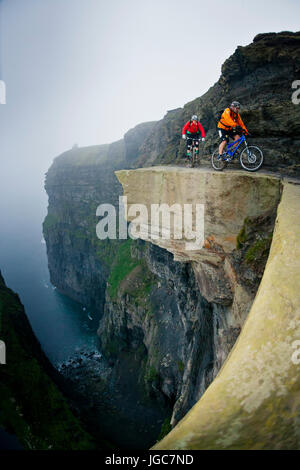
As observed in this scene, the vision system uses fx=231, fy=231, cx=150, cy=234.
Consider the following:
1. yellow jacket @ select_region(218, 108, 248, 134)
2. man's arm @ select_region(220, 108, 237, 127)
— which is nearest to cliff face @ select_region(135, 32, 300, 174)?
yellow jacket @ select_region(218, 108, 248, 134)

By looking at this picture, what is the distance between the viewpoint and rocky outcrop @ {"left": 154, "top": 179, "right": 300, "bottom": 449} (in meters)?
2.41

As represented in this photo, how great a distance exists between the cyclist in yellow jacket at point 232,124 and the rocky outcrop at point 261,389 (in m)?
9.50

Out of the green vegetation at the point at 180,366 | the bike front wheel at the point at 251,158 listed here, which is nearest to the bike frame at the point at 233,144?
the bike front wheel at the point at 251,158

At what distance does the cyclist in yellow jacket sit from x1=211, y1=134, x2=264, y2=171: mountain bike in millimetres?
311

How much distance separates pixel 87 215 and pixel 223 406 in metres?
83.1

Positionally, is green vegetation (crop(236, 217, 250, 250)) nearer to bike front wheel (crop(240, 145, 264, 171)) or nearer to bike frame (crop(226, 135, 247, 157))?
bike front wheel (crop(240, 145, 264, 171))

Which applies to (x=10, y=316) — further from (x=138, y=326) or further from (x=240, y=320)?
(x=240, y=320)

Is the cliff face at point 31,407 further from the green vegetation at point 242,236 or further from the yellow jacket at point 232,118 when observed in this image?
the yellow jacket at point 232,118

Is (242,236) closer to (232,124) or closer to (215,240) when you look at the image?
(215,240)

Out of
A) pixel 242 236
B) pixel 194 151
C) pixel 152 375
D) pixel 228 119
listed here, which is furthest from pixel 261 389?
pixel 152 375

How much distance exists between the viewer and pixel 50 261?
96250 mm

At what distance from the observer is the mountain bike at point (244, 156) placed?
11173 mm
